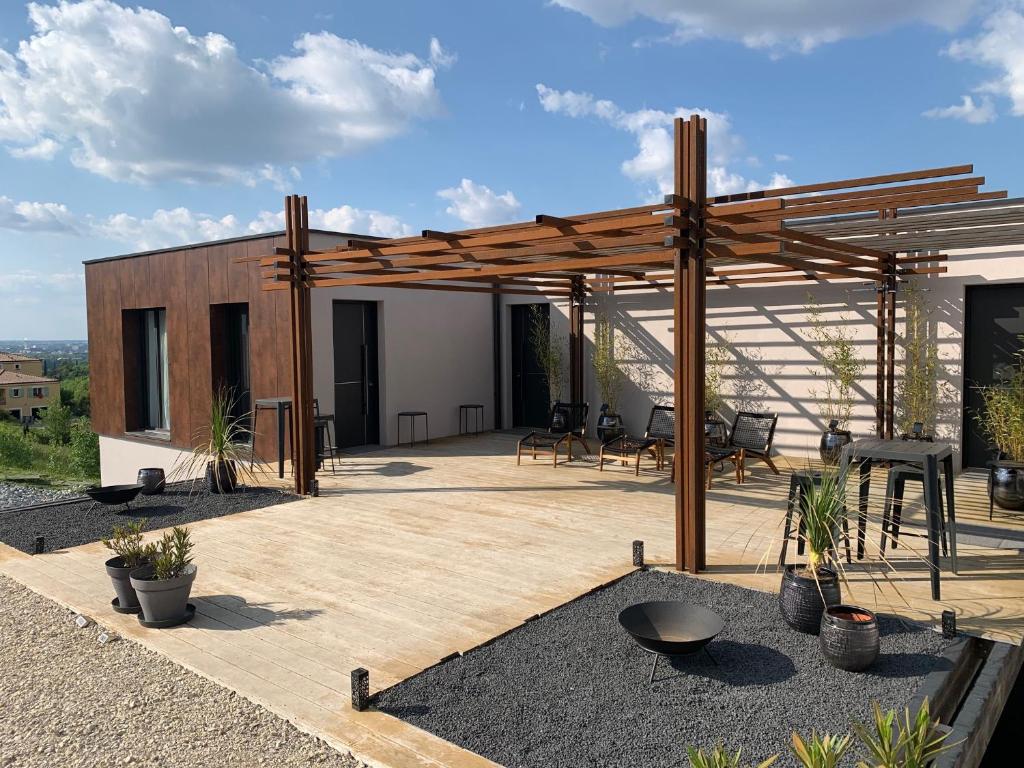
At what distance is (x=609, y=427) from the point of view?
388 inches

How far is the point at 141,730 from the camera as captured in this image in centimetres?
300

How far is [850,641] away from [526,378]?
936 centimetres

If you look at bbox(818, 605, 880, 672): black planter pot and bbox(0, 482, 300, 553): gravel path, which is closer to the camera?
bbox(818, 605, 880, 672): black planter pot

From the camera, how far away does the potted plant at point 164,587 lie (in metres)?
4.05

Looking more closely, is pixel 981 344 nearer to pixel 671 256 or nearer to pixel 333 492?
pixel 671 256

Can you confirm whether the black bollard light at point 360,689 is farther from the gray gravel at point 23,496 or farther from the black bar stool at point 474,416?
the black bar stool at point 474,416

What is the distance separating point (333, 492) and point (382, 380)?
3229mm

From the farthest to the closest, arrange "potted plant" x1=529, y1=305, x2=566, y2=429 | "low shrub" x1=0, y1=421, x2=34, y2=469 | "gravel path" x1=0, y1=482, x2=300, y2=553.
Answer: "low shrub" x1=0, y1=421, x2=34, y2=469
"potted plant" x1=529, y1=305, x2=566, y2=429
"gravel path" x1=0, y1=482, x2=300, y2=553

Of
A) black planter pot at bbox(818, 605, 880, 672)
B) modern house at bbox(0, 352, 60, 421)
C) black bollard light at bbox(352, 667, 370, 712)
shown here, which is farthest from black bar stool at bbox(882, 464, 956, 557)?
modern house at bbox(0, 352, 60, 421)

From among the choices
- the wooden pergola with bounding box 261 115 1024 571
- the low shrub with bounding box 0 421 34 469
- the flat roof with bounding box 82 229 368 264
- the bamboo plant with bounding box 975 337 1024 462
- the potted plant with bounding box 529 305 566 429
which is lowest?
the low shrub with bounding box 0 421 34 469

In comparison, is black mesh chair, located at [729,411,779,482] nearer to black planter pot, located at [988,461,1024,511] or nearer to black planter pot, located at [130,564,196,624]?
black planter pot, located at [988,461,1024,511]

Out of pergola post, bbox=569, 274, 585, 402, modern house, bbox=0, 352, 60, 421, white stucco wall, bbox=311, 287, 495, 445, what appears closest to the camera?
white stucco wall, bbox=311, 287, 495, 445

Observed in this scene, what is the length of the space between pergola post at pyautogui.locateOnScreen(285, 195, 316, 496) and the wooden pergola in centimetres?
1

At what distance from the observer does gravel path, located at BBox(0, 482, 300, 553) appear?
6035mm
